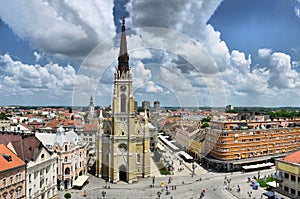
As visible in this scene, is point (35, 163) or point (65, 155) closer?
point (35, 163)

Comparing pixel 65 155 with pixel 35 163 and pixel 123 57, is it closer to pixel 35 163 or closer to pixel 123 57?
pixel 35 163

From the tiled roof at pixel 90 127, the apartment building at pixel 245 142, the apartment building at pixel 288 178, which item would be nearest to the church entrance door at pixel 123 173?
the apartment building at pixel 245 142

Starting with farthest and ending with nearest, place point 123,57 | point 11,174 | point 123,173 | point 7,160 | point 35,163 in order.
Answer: point 123,173 < point 123,57 < point 35,163 < point 7,160 < point 11,174

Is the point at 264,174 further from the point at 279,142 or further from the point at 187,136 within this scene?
the point at 187,136

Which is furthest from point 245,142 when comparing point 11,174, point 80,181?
point 11,174

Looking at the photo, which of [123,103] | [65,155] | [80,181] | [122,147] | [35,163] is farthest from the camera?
[123,103]

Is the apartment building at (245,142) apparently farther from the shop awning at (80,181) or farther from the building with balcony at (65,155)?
the building with balcony at (65,155)

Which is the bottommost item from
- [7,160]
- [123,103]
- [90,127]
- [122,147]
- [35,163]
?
[122,147]

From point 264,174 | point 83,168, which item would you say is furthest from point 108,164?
point 264,174
